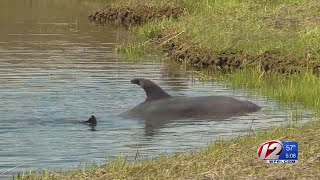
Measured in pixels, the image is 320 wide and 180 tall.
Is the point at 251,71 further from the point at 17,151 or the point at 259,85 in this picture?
the point at 17,151

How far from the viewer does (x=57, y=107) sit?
1502 cm

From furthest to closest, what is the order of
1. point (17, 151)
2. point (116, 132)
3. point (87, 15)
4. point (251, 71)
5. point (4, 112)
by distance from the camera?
point (87, 15), point (251, 71), point (4, 112), point (116, 132), point (17, 151)

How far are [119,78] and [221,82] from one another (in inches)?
83.9

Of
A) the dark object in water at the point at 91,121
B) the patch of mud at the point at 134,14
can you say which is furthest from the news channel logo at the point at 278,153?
the patch of mud at the point at 134,14

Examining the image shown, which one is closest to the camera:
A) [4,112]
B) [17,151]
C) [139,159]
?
[139,159]

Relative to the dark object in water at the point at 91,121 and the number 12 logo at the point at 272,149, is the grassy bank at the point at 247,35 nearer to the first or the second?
the dark object in water at the point at 91,121

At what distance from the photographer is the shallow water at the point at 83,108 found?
1162 cm

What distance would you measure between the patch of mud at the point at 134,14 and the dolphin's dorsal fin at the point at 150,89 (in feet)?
48.3

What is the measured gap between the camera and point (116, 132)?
13.1 meters

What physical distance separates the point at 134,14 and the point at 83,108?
17709 millimetres

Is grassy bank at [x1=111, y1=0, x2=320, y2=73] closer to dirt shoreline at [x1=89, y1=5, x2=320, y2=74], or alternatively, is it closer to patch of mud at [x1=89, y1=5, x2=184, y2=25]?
dirt shoreline at [x1=89, y1=5, x2=320, y2=74]

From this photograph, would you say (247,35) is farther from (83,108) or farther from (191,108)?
(83,108)

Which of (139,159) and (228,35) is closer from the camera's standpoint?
(139,159)

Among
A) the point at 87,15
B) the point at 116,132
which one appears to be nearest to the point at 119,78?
the point at 116,132
